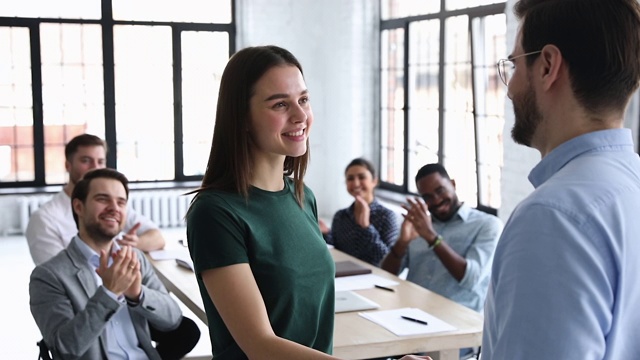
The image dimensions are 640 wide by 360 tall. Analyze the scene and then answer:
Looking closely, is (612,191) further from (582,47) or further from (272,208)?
(272,208)

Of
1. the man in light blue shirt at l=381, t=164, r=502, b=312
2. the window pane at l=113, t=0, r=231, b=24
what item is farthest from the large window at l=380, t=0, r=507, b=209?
the man in light blue shirt at l=381, t=164, r=502, b=312

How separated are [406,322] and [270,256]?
1.51 metres

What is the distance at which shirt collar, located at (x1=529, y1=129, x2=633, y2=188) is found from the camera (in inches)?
46.2

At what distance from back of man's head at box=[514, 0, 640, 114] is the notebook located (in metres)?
2.17

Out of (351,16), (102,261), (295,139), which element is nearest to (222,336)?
(295,139)

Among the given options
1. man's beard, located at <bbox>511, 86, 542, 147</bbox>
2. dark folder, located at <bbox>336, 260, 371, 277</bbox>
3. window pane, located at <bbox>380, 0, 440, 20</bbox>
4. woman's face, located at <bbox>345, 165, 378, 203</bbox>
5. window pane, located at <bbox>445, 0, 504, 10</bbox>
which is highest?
window pane, located at <bbox>380, 0, 440, 20</bbox>

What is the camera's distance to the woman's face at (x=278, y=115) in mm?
1763

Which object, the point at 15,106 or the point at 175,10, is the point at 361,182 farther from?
the point at 15,106

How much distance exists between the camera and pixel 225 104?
177 cm

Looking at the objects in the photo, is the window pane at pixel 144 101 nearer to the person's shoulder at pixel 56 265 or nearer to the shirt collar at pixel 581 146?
the person's shoulder at pixel 56 265

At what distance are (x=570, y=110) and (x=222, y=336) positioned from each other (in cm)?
87

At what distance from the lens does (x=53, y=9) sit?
A: 9281 millimetres

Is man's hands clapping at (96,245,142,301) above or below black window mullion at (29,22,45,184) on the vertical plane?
below

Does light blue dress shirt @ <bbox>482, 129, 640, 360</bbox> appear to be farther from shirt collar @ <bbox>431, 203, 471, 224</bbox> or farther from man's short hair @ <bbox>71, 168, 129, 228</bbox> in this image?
shirt collar @ <bbox>431, 203, 471, 224</bbox>
